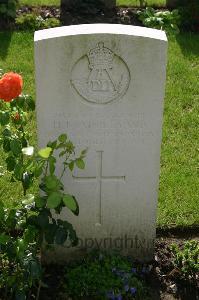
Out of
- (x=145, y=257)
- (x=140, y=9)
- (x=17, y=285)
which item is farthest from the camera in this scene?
(x=140, y=9)

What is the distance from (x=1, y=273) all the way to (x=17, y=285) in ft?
1.29

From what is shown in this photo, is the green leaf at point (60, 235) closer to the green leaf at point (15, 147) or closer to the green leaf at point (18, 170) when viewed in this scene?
the green leaf at point (18, 170)

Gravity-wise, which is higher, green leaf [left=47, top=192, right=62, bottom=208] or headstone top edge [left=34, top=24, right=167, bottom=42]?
headstone top edge [left=34, top=24, right=167, bottom=42]

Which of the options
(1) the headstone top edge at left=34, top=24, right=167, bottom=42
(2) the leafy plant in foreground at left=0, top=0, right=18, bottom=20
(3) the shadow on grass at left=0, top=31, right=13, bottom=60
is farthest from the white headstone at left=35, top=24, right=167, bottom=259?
(2) the leafy plant in foreground at left=0, top=0, right=18, bottom=20

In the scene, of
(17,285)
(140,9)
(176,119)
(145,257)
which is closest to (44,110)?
(17,285)

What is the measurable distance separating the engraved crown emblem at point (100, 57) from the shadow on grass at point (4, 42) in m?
3.79

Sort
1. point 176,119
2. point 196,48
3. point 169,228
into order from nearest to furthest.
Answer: point 169,228 → point 176,119 → point 196,48

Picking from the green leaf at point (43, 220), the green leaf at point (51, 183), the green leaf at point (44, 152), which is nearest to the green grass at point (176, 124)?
the green leaf at point (43, 220)

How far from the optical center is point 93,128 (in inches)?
144

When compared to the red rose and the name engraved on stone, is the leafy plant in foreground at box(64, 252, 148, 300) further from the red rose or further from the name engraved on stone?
the red rose

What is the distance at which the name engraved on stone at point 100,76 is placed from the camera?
11.3 feet

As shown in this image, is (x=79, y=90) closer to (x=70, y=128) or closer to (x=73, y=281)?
(x=70, y=128)

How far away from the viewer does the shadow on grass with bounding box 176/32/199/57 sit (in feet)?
24.1

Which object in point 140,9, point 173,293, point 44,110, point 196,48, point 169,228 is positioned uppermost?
point 140,9
